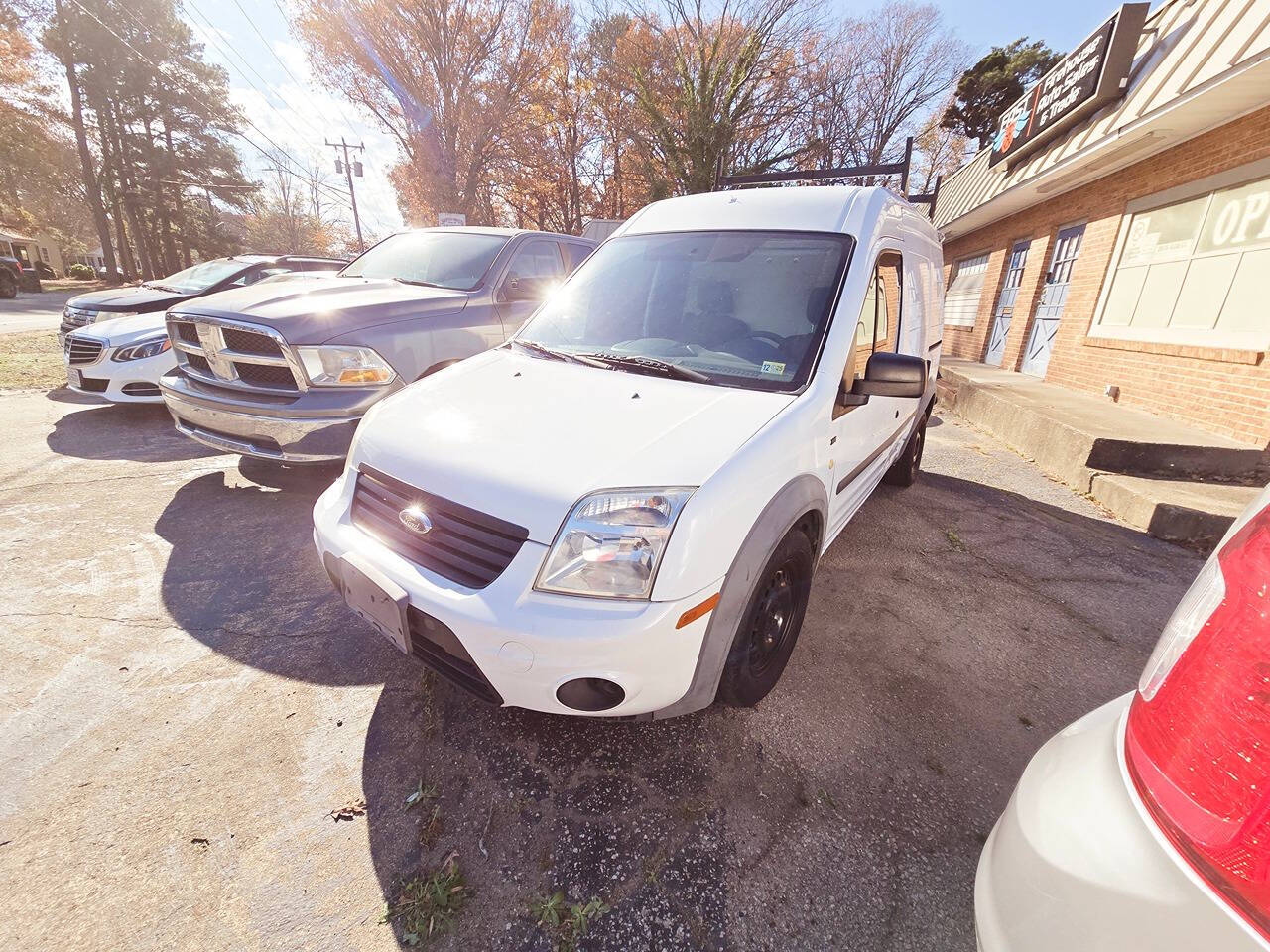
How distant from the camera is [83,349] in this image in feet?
16.8

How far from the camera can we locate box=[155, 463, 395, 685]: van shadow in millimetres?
2371

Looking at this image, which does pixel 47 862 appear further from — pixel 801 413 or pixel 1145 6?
pixel 1145 6

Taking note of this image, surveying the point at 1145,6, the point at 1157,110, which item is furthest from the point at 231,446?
the point at 1145,6

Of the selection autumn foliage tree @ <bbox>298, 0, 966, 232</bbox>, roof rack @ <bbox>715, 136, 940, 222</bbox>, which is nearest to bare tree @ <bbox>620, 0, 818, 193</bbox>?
autumn foliage tree @ <bbox>298, 0, 966, 232</bbox>

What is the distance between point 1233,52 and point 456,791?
7690 millimetres

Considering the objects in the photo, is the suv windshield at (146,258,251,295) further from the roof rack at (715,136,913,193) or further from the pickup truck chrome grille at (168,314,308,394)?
the roof rack at (715,136,913,193)

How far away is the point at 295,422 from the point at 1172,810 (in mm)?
3769

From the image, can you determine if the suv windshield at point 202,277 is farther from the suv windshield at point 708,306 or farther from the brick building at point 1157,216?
the brick building at point 1157,216

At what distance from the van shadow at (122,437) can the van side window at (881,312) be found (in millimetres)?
5343

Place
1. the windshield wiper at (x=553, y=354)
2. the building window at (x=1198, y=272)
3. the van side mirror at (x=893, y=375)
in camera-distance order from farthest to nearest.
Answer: the building window at (x=1198, y=272)
the windshield wiper at (x=553, y=354)
the van side mirror at (x=893, y=375)

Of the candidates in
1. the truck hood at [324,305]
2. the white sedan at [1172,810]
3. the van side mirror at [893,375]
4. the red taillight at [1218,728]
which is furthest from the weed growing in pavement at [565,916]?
the truck hood at [324,305]

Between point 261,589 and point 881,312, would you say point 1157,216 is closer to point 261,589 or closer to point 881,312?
point 881,312

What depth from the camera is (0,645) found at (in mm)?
2340

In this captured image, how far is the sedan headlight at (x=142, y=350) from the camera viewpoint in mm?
5074
